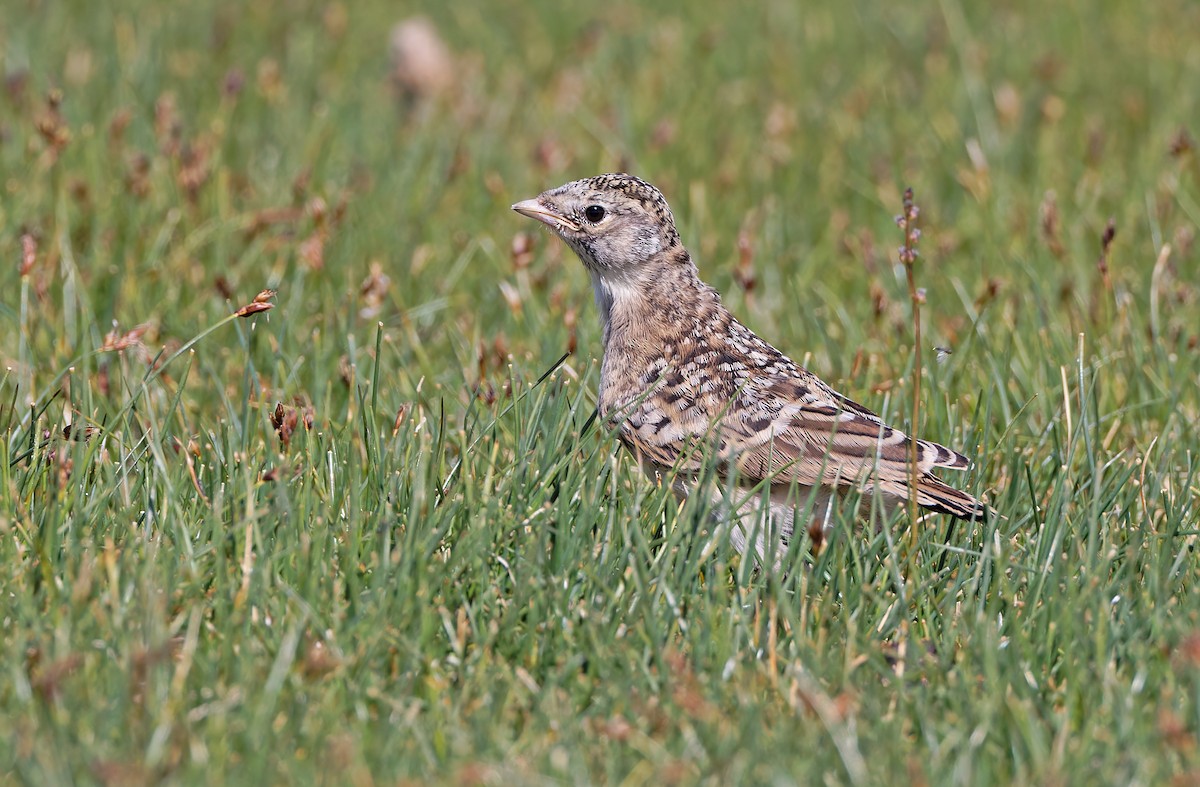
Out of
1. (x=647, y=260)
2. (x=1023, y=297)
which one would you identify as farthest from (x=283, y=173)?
(x=1023, y=297)

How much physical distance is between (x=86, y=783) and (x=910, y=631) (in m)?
1.96

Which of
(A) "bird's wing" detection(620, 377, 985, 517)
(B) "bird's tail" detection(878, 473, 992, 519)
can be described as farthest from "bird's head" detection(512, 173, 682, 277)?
(B) "bird's tail" detection(878, 473, 992, 519)

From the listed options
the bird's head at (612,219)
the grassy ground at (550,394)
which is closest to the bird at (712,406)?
the bird's head at (612,219)

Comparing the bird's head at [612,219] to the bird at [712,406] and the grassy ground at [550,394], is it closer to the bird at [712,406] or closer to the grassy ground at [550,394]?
the bird at [712,406]

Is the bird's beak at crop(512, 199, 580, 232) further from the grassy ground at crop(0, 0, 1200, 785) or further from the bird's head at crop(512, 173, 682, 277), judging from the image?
the grassy ground at crop(0, 0, 1200, 785)

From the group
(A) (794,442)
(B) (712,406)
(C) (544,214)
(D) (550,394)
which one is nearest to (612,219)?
(C) (544,214)

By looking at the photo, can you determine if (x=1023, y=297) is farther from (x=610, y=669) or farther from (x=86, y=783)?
(x=86, y=783)

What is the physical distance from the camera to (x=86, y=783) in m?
3.15

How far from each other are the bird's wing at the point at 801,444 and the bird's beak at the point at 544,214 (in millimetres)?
902

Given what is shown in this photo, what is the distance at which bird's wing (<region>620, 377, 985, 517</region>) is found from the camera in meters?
4.58

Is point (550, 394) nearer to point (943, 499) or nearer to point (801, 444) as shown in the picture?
point (801, 444)

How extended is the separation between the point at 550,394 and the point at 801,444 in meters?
0.81

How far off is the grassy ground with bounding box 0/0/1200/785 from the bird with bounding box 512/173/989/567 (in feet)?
0.56

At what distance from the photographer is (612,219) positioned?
18.0ft
